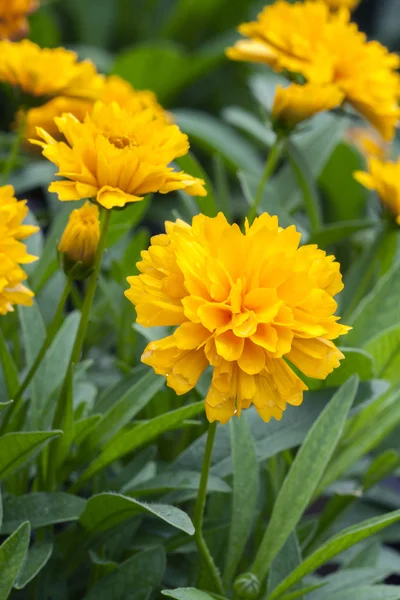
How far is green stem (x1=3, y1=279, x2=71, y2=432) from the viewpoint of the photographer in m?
0.58

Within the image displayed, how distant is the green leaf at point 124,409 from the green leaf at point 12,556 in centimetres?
14

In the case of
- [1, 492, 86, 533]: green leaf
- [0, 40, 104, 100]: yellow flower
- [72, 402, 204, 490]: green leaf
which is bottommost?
A: [1, 492, 86, 533]: green leaf

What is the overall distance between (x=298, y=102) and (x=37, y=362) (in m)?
0.34

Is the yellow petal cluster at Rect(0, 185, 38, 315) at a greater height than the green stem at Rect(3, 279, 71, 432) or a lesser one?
greater

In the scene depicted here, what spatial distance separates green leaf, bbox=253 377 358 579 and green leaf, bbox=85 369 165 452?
0.13m

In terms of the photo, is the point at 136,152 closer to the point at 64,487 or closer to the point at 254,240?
the point at 254,240

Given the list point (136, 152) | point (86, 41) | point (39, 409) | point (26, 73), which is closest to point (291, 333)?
point (136, 152)

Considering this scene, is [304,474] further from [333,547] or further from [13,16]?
[13,16]

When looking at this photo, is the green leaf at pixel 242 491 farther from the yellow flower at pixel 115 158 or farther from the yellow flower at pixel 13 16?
the yellow flower at pixel 13 16

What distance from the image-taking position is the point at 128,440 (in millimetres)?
636

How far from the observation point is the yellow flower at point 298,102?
2.46ft

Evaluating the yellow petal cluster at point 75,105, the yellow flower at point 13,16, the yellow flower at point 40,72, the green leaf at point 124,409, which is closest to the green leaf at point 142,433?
the green leaf at point 124,409

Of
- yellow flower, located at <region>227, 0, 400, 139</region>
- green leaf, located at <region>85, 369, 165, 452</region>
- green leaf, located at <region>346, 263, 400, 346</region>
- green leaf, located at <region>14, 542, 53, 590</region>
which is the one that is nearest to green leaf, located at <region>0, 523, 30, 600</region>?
green leaf, located at <region>14, 542, 53, 590</region>

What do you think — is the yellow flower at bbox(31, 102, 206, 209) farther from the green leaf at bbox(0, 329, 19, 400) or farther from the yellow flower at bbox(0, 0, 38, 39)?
the yellow flower at bbox(0, 0, 38, 39)
